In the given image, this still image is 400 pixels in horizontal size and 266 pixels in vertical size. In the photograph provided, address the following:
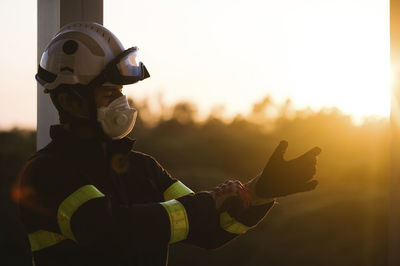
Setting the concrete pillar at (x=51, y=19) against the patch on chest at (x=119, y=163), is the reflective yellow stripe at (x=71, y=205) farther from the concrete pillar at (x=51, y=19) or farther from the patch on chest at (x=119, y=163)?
the concrete pillar at (x=51, y=19)

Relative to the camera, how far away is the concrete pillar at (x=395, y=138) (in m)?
1.78

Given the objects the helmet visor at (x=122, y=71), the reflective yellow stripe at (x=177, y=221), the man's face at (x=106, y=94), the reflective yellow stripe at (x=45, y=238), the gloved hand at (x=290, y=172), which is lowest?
the reflective yellow stripe at (x=45, y=238)

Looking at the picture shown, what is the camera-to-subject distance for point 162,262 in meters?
1.24

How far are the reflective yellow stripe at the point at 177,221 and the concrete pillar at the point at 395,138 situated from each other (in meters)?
1.00

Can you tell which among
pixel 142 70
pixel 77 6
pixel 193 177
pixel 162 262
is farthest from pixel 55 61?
pixel 193 177

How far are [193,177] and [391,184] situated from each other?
3.03 feet

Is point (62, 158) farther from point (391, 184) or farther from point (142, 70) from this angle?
point (391, 184)

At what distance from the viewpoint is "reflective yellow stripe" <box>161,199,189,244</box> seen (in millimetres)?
1038

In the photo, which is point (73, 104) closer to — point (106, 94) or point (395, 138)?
point (106, 94)

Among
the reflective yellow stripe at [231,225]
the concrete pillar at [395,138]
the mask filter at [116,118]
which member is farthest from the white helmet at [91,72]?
the concrete pillar at [395,138]

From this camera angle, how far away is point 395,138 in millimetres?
1816

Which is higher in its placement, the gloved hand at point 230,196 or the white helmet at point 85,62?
the white helmet at point 85,62

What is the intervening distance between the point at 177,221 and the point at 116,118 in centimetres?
27

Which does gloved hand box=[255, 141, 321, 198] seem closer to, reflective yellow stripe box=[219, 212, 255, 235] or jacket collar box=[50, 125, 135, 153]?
reflective yellow stripe box=[219, 212, 255, 235]
